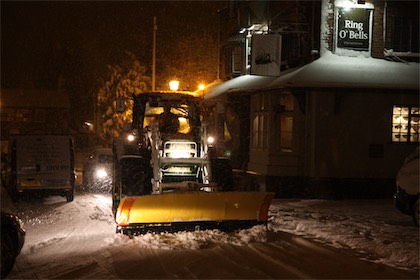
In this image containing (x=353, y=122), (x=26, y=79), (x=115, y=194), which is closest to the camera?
(x=115, y=194)

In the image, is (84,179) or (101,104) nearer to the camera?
(84,179)

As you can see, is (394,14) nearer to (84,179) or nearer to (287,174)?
(287,174)

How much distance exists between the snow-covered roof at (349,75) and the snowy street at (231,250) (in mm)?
4920

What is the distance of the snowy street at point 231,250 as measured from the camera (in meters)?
7.65

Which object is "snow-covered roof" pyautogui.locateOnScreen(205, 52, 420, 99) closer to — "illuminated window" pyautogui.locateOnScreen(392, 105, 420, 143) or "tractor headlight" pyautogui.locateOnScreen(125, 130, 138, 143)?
"illuminated window" pyautogui.locateOnScreen(392, 105, 420, 143)

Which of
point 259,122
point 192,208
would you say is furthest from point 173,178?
point 259,122

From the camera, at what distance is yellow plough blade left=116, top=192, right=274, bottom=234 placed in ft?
31.7

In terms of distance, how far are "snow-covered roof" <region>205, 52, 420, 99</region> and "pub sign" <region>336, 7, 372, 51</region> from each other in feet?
1.54

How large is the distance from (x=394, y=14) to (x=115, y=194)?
40.5ft

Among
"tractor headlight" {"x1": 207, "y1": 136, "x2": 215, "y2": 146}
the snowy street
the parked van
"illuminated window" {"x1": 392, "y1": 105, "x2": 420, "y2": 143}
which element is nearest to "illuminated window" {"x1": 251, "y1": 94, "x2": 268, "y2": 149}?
"illuminated window" {"x1": 392, "y1": 105, "x2": 420, "y2": 143}

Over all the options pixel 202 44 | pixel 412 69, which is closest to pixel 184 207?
pixel 412 69

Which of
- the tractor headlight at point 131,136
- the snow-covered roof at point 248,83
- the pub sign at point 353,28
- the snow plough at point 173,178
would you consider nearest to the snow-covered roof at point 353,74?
the pub sign at point 353,28

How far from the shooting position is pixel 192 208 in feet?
32.7

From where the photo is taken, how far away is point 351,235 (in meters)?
10.4
